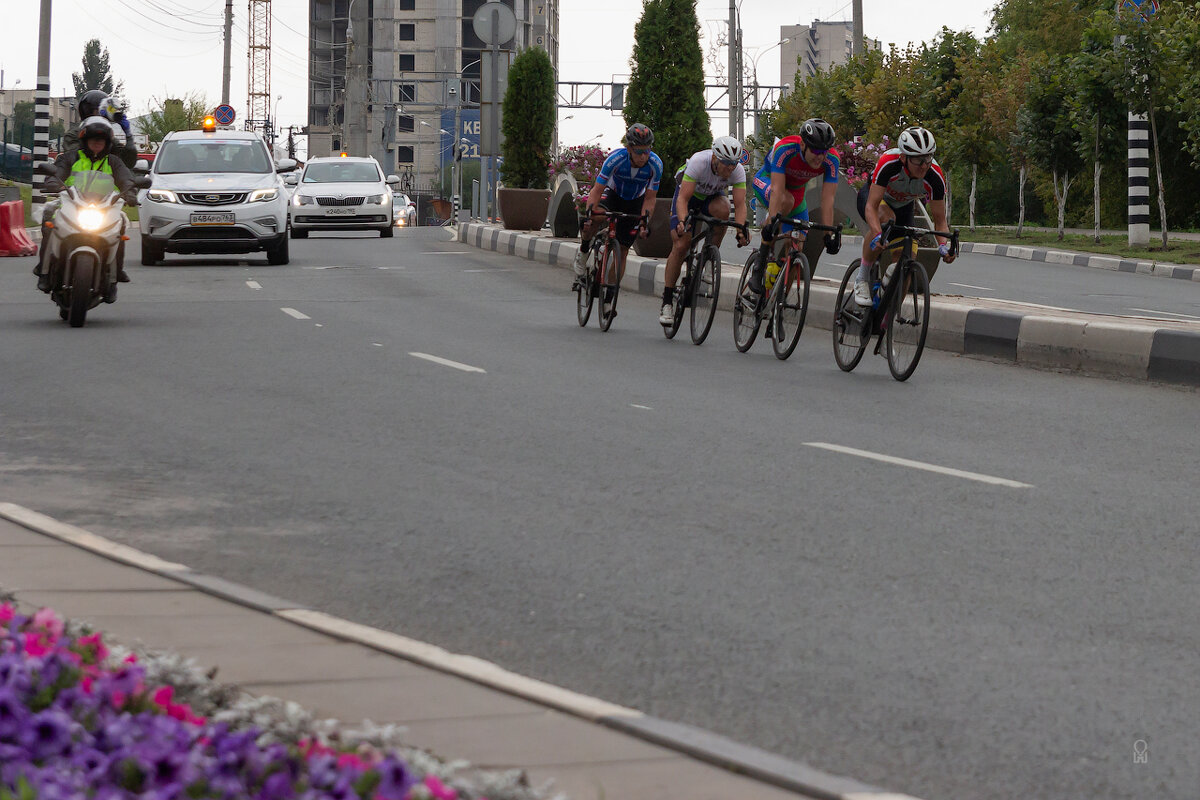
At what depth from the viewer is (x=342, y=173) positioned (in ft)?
109

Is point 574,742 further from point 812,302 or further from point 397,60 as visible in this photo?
point 397,60

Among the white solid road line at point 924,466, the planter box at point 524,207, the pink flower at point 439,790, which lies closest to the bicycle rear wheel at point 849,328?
the white solid road line at point 924,466

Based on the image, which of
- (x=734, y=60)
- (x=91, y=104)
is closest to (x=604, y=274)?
(x=91, y=104)

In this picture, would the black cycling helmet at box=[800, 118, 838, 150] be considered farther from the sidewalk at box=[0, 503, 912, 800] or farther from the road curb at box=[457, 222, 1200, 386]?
the sidewalk at box=[0, 503, 912, 800]

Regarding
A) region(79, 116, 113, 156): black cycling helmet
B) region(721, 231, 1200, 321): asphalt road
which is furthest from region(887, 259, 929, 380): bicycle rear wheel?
region(79, 116, 113, 156): black cycling helmet

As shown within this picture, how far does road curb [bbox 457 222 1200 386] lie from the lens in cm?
1156

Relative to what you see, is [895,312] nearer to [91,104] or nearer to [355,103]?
[91,104]

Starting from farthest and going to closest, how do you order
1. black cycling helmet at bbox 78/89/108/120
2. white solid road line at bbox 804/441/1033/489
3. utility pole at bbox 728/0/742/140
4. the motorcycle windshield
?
utility pole at bbox 728/0/742/140
black cycling helmet at bbox 78/89/108/120
the motorcycle windshield
white solid road line at bbox 804/441/1033/489

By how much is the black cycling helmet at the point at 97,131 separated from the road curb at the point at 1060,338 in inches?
255

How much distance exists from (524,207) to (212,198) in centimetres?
920

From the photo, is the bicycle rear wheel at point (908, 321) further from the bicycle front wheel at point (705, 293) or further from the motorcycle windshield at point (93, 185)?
the motorcycle windshield at point (93, 185)

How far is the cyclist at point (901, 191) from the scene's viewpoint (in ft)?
35.6

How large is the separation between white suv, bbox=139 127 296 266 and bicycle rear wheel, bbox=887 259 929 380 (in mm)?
11942

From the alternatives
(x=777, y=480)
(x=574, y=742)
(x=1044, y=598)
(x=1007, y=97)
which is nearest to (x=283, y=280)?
(x=777, y=480)
